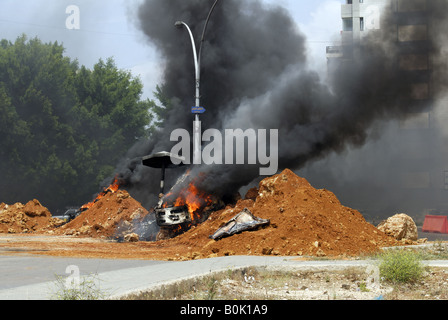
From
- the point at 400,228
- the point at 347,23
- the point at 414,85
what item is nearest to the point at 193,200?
the point at 400,228

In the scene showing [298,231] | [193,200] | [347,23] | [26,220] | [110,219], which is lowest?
[26,220]

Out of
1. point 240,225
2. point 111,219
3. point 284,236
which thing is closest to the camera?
point 284,236

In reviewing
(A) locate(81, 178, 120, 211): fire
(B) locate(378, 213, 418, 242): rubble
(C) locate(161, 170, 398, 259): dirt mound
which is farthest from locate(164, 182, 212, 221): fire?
(B) locate(378, 213, 418, 242): rubble

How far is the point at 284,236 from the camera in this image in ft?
44.4

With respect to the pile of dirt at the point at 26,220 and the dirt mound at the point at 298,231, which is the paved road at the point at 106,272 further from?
the pile of dirt at the point at 26,220

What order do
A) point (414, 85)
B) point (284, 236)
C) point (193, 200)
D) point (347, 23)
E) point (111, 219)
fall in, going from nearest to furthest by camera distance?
1. point (284, 236)
2. point (193, 200)
3. point (414, 85)
4. point (111, 219)
5. point (347, 23)

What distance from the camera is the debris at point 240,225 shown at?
14359 millimetres

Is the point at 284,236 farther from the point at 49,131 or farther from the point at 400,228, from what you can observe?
the point at 49,131

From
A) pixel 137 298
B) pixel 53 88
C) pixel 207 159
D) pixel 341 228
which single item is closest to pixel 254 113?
pixel 207 159

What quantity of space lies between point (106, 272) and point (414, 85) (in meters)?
15.9

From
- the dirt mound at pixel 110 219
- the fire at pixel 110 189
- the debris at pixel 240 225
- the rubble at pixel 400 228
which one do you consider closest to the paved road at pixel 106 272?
the debris at pixel 240 225

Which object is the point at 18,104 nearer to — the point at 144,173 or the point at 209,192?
the point at 144,173

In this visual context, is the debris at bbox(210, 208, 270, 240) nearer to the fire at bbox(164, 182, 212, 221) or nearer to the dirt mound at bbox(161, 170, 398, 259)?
the dirt mound at bbox(161, 170, 398, 259)

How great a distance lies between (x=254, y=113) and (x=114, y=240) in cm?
697
